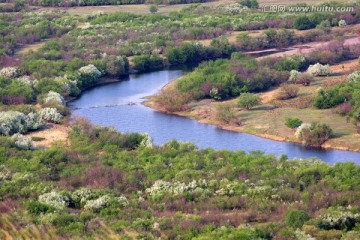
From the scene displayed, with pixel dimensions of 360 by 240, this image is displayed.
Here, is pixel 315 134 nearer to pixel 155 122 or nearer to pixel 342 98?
pixel 342 98

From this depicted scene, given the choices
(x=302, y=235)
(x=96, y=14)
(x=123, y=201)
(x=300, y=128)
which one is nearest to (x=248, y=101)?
(x=300, y=128)

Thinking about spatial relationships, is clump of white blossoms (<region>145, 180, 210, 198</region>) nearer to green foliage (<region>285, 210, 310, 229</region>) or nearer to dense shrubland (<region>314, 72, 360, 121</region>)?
green foliage (<region>285, 210, 310, 229</region>)

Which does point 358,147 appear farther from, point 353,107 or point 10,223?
point 10,223

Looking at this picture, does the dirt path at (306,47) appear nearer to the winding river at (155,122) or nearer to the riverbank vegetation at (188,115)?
the riverbank vegetation at (188,115)

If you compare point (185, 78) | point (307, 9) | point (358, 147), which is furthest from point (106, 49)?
point (358, 147)

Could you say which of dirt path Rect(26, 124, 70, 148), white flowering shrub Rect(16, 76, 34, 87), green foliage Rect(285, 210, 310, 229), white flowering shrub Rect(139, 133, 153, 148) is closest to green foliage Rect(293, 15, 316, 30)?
white flowering shrub Rect(16, 76, 34, 87)

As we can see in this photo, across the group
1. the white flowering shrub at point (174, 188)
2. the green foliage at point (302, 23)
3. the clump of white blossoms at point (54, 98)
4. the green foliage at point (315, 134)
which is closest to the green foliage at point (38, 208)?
the white flowering shrub at point (174, 188)
